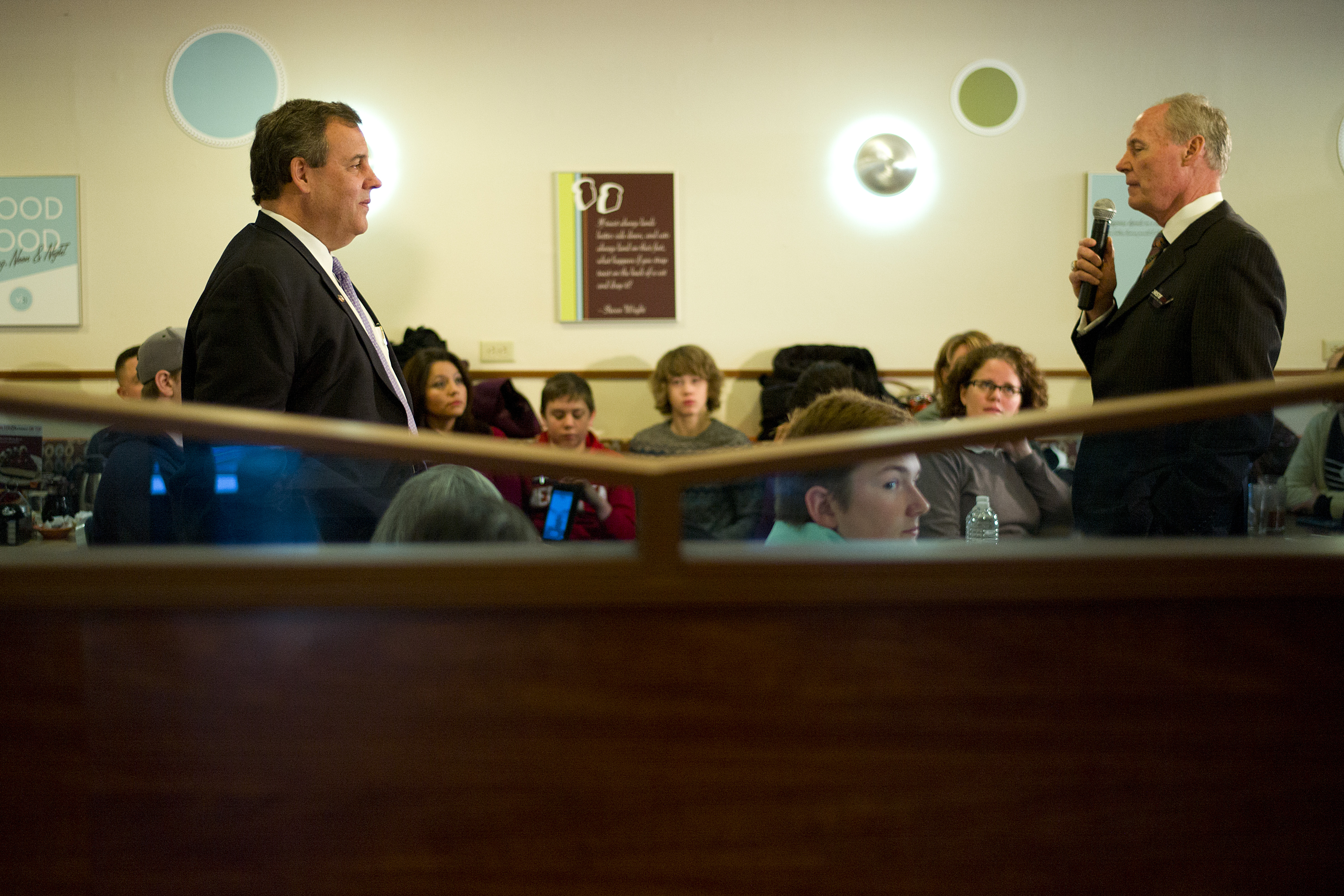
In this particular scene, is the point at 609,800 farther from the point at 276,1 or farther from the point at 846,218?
the point at 276,1

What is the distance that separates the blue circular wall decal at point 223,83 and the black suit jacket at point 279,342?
2843 mm

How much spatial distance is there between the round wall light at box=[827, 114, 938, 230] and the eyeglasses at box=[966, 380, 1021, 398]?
1936 mm

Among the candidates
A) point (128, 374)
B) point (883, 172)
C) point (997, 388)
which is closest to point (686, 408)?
point (883, 172)

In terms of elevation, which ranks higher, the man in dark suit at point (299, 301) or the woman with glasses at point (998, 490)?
the man in dark suit at point (299, 301)

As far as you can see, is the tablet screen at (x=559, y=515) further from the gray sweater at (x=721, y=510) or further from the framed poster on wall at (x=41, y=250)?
the framed poster on wall at (x=41, y=250)

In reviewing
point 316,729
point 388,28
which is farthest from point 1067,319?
point 316,729

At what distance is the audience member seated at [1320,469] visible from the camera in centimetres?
83

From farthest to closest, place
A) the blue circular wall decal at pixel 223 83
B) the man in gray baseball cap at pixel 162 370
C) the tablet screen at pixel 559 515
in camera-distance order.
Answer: the blue circular wall decal at pixel 223 83
the man in gray baseball cap at pixel 162 370
the tablet screen at pixel 559 515

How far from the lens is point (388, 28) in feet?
13.6

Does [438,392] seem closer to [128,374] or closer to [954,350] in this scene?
[128,374]

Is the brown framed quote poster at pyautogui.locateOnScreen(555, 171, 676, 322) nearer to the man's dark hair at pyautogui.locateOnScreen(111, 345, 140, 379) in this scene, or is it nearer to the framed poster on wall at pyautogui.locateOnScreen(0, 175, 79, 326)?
the man's dark hair at pyautogui.locateOnScreen(111, 345, 140, 379)

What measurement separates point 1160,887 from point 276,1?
14.7 feet

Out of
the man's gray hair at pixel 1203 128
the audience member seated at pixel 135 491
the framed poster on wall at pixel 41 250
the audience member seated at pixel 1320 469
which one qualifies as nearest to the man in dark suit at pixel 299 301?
the audience member seated at pixel 135 491

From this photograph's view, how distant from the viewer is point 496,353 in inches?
167
